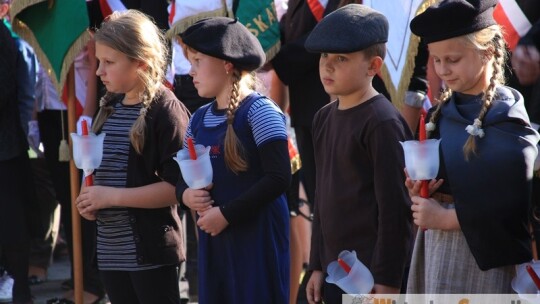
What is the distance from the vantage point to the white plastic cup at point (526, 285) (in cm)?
315

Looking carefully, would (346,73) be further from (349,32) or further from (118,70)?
(118,70)

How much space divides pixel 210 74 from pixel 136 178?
618 mm

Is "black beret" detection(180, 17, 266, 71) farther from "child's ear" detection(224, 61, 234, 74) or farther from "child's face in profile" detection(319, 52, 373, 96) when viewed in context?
"child's face in profile" detection(319, 52, 373, 96)

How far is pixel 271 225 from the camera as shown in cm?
414

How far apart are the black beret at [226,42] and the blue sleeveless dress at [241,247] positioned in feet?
0.57

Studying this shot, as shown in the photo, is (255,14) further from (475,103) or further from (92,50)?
(475,103)

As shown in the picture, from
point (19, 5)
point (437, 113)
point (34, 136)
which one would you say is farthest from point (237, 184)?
point (34, 136)

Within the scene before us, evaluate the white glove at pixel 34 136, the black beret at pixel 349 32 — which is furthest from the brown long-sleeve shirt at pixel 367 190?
the white glove at pixel 34 136

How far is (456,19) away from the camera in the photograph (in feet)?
11.0

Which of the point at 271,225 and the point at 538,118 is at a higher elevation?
the point at 538,118

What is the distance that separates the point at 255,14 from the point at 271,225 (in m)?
1.78

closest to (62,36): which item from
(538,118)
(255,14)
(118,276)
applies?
(255,14)

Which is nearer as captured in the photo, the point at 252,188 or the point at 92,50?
the point at 252,188

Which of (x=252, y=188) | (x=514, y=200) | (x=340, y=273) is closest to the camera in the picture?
(x=514, y=200)
